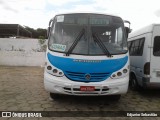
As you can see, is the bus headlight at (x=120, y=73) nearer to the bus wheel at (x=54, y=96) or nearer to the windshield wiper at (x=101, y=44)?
the windshield wiper at (x=101, y=44)

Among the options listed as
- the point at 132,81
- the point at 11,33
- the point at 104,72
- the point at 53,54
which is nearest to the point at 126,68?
the point at 104,72

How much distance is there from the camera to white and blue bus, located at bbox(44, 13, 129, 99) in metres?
5.73

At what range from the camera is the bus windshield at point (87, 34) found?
607 cm

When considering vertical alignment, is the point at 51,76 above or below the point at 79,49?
below

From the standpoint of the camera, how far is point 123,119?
5359mm

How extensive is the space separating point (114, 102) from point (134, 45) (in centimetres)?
320

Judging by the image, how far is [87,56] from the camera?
589cm

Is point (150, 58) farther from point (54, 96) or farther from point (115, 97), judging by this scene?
point (54, 96)

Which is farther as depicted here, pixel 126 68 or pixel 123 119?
pixel 126 68

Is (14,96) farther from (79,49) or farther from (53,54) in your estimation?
(79,49)

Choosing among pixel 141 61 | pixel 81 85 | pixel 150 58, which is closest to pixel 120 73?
pixel 81 85

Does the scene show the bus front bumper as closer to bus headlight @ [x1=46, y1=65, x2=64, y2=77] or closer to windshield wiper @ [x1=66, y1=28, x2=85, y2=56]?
bus headlight @ [x1=46, y1=65, x2=64, y2=77]

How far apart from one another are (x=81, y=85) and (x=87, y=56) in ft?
2.60

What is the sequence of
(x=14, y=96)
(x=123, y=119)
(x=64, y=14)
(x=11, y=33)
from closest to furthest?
(x=123, y=119), (x=64, y=14), (x=14, y=96), (x=11, y=33)
